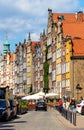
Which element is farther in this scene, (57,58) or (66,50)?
(57,58)

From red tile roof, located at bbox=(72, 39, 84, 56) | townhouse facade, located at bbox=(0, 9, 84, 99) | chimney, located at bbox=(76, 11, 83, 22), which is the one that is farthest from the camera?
chimney, located at bbox=(76, 11, 83, 22)

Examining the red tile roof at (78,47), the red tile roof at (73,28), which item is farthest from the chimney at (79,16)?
the red tile roof at (78,47)

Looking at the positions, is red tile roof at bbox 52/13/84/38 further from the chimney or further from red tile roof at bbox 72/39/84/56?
red tile roof at bbox 72/39/84/56

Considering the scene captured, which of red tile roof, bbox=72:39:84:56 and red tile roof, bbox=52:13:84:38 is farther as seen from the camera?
red tile roof, bbox=52:13:84:38

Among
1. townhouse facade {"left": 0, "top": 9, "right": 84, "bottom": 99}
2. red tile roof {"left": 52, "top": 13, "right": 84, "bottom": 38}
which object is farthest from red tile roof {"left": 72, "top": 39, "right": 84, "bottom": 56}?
Result: red tile roof {"left": 52, "top": 13, "right": 84, "bottom": 38}

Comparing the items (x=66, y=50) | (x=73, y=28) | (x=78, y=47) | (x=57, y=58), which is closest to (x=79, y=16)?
(x=73, y=28)

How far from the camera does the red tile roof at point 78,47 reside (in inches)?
3237

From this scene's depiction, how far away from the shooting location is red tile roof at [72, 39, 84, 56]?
82225 millimetres

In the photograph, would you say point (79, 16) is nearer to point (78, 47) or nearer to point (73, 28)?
point (73, 28)

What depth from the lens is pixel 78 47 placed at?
83.4 meters

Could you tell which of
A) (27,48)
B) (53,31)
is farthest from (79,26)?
(27,48)

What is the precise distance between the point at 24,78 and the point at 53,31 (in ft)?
115

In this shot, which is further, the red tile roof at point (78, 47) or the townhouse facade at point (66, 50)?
the red tile roof at point (78, 47)

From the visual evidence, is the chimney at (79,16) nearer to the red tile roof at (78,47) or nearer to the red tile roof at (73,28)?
the red tile roof at (73,28)
